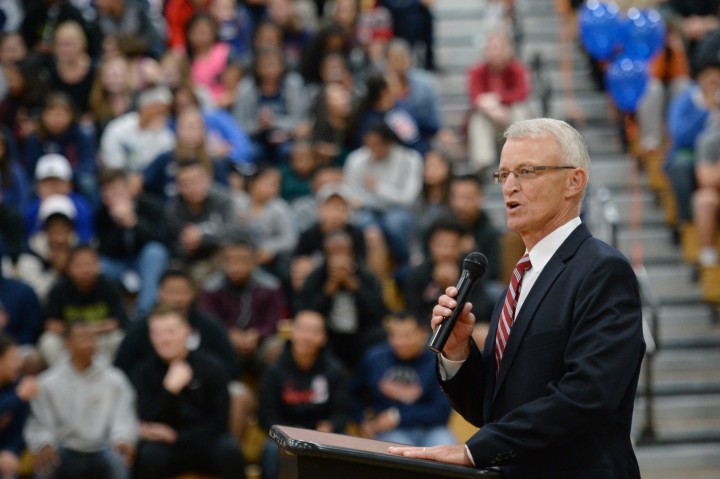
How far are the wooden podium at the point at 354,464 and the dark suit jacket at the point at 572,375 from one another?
11cm

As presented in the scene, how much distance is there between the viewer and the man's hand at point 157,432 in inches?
272

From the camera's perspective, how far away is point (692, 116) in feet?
28.5

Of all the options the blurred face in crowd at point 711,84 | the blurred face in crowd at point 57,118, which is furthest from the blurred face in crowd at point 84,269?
the blurred face in crowd at point 711,84

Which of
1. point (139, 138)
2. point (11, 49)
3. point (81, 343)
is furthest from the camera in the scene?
point (11, 49)

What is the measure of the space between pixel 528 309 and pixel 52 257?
19.4ft

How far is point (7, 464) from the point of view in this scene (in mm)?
6922

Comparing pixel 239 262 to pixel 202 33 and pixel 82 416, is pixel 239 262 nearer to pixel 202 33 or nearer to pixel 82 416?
pixel 82 416

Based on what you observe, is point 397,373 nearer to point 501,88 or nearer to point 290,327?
point 290,327

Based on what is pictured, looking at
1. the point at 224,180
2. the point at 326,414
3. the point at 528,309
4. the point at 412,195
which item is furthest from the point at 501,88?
the point at 528,309

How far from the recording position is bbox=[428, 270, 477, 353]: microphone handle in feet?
9.59

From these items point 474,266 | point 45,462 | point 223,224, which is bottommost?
point 45,462

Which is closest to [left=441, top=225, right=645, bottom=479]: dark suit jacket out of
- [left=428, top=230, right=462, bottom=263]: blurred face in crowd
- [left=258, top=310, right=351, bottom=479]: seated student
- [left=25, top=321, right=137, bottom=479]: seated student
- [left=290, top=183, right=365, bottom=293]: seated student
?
[left=258, top=310, right=351, bottom=479]: seated student

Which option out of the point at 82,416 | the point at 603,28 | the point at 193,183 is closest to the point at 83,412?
the point at 82,416

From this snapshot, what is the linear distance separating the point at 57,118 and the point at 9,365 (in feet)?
8.84
